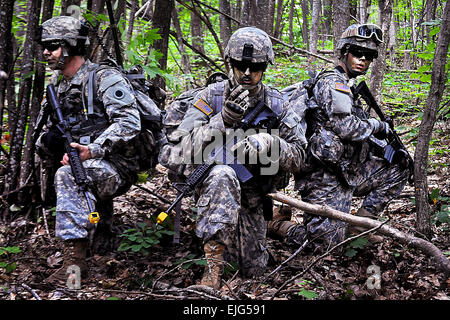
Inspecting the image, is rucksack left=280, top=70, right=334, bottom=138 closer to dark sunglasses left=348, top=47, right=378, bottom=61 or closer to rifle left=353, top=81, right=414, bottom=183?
dark sunglasses left=348, top=47, right=378, bottom=61

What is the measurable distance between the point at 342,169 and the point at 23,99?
11.9 ft

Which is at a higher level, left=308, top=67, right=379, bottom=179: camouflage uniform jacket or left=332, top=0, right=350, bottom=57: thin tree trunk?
left=332, top=0, right=350, bottom=57: thin tree trunk

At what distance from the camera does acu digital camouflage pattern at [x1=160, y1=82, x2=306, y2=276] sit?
145 inches

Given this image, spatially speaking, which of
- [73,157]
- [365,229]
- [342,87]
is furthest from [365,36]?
[73,157]

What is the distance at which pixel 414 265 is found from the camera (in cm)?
391

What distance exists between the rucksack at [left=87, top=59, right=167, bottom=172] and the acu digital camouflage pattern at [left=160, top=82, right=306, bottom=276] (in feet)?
1.82

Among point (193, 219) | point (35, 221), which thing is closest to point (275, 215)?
point (193, 219)

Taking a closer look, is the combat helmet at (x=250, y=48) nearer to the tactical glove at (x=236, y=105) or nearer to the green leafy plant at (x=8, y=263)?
the tactical glove at (x=236, y=105)

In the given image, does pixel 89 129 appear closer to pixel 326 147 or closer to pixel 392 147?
pixel 326 147

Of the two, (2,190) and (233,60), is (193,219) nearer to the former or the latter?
(233,60)

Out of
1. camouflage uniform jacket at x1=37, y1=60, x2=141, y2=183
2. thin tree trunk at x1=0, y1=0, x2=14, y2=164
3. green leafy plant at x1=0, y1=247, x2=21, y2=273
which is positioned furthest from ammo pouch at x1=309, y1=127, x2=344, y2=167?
thin tree trunk at x1=0, y1=0, x2=14, y2=164

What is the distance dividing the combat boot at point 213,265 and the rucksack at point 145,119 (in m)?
1.41

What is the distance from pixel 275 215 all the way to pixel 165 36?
2.63 meters

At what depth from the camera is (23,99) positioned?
5.30 metres
